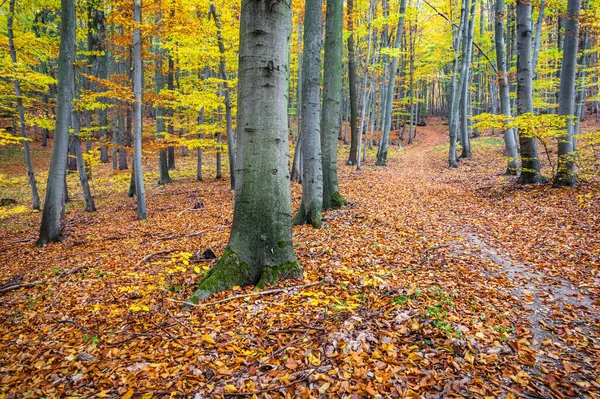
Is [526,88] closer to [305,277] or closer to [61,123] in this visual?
[305,277]

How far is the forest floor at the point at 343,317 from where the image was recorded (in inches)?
101

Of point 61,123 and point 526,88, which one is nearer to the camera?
point 61,123

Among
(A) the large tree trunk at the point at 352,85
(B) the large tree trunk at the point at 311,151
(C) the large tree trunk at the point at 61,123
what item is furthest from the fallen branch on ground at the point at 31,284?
(A) the large tree trunk at the point at 352,85

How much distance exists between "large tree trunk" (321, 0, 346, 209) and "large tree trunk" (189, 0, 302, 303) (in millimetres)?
4173

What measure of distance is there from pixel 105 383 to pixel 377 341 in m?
2.48

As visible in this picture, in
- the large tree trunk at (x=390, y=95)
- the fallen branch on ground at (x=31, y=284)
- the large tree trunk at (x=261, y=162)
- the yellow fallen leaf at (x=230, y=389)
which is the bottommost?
the fallen branch on ground at (x=31, y=284)

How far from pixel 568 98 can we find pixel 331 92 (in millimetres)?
6663

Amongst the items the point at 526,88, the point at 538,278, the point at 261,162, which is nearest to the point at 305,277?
the point at 261,162

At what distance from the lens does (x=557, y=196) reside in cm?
788

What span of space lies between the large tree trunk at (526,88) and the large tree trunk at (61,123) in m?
12.6

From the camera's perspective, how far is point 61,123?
25.5 ft

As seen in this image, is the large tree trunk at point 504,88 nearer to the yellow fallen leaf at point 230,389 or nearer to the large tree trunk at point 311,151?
the large tree trunk at point 311,151

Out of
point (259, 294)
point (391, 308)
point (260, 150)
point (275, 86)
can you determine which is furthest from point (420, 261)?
point (275, 86)

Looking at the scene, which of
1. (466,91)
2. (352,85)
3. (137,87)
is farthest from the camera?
(466,91)
